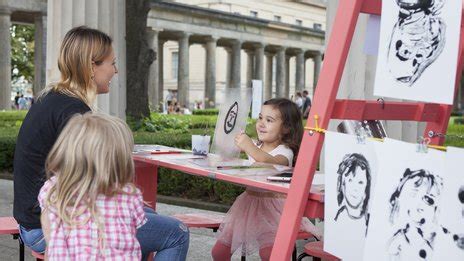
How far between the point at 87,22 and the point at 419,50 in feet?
21.0

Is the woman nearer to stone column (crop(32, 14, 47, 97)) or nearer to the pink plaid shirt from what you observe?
the pink plaid shirt

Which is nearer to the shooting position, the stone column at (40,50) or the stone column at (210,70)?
the stone column at (40,50)

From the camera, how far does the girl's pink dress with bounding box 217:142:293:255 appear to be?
4.53 m

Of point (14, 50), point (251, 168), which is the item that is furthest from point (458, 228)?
point (14, 50)

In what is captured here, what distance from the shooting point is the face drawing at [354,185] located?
298 centimetres

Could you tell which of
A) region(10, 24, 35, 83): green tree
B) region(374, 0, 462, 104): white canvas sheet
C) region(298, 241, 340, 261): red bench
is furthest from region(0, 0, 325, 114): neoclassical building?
region(10, 24, 35, 83): green tree

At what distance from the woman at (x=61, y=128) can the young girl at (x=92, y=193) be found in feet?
1.67

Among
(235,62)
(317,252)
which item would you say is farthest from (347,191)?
(235,62)

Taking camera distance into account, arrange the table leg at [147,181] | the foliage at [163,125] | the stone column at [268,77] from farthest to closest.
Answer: the stone column at [268,77], the foliage at [163,125], the table leg at [147,181]

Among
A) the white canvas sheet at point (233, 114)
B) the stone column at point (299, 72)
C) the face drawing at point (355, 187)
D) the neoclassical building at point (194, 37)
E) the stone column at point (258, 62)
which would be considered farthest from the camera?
the stone column at point (299, 72)

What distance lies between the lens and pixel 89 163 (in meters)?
2.96

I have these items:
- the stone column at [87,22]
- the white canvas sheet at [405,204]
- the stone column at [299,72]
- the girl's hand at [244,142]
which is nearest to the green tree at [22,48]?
the stone column at [299,72]

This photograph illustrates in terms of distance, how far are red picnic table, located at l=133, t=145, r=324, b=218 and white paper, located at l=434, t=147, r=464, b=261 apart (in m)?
0.75

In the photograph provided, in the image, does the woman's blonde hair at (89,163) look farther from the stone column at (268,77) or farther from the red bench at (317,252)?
the stone column at (268,77)
